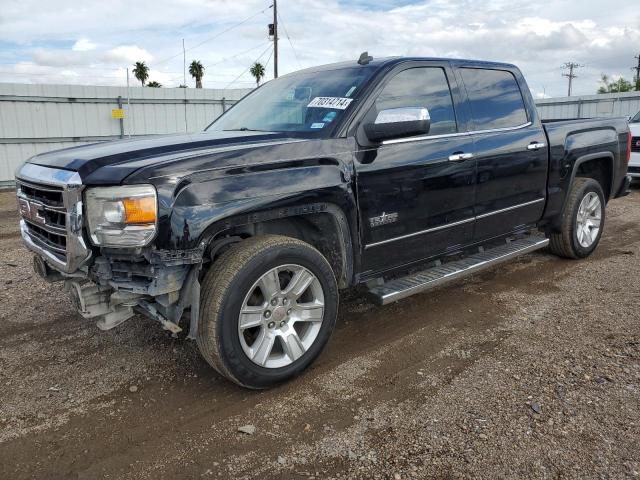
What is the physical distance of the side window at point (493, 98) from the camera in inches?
170

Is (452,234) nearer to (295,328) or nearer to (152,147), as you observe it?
(295,328)

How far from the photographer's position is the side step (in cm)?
364

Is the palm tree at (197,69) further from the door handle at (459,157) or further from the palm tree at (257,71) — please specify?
the door handle at (459,157)

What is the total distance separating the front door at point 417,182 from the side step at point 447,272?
0.52 ft

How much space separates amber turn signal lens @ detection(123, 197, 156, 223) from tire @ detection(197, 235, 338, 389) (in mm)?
500

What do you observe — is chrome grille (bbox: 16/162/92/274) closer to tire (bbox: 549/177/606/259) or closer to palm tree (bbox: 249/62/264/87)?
tire (bbox: 549/177/606/259)

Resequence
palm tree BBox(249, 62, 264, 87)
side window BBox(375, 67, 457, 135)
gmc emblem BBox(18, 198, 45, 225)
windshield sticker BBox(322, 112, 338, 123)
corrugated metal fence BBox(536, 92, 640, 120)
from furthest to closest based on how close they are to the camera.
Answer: palm tree BBox(249, 62, 264, 87), corrugated metal fence BBox(536, 92, 640, 120), side window BBox(375, 67, 457, 135), windshield sticker BBox(322, 112, 338, 123), gmc emblem BBox(18, 198, 45, 225)

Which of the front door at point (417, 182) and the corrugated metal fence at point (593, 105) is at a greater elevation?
the corrugated metal fence at point (593, 105)

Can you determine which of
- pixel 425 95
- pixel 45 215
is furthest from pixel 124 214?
pixel 425 95

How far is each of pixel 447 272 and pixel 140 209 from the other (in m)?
2.43

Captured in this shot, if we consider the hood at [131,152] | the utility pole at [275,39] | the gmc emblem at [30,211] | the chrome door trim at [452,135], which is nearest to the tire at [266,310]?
the hood at [131,152]

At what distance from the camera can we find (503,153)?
4.38 meters

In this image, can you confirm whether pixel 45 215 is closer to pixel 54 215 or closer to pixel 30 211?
pixel 54 215

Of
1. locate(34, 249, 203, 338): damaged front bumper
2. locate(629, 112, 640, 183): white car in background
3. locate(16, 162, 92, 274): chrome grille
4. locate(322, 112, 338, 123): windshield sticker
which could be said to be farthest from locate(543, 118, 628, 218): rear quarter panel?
locate(629, 112, 640, 183): white car in background
